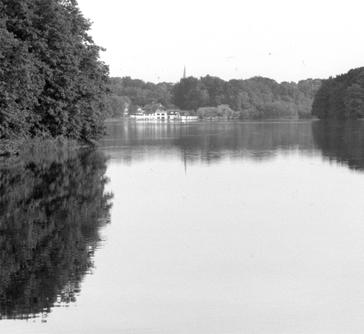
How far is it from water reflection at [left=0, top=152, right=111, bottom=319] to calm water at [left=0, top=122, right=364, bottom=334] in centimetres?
3

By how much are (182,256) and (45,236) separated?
3.43 metres

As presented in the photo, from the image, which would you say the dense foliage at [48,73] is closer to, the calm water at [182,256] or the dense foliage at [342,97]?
the calm water at [182,256]

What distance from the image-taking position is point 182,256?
14508mm

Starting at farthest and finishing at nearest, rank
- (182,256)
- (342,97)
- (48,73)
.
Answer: (342,97) < (48,73) < (182,256)

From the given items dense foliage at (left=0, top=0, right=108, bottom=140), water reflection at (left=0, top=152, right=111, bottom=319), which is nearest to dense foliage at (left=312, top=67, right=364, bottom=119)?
dense foliage at (left=0, top=0, right=108, bottom=140)

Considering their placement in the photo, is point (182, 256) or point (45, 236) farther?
point (45, 236)

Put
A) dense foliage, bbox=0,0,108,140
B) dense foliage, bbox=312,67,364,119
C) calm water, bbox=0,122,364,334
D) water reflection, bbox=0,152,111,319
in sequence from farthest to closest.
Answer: dense foliage, bbox=312,67,364,119
dense foliage, bbox=0,0,108,140
water reflection, bbox=0,152,111,319
calm water, bbox=0,122,364,334

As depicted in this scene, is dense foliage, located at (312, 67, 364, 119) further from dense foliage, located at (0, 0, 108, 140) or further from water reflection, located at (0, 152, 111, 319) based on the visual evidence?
water reflection, located at (0, 152, 111, 319)

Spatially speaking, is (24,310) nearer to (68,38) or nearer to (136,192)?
(136,192)

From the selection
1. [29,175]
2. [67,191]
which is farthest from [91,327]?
[29,175]

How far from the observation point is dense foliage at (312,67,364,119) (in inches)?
6757

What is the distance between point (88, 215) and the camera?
19.7 m

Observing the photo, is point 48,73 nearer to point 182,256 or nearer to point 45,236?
point 45,236

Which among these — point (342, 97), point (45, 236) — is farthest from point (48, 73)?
point (342, 97)
